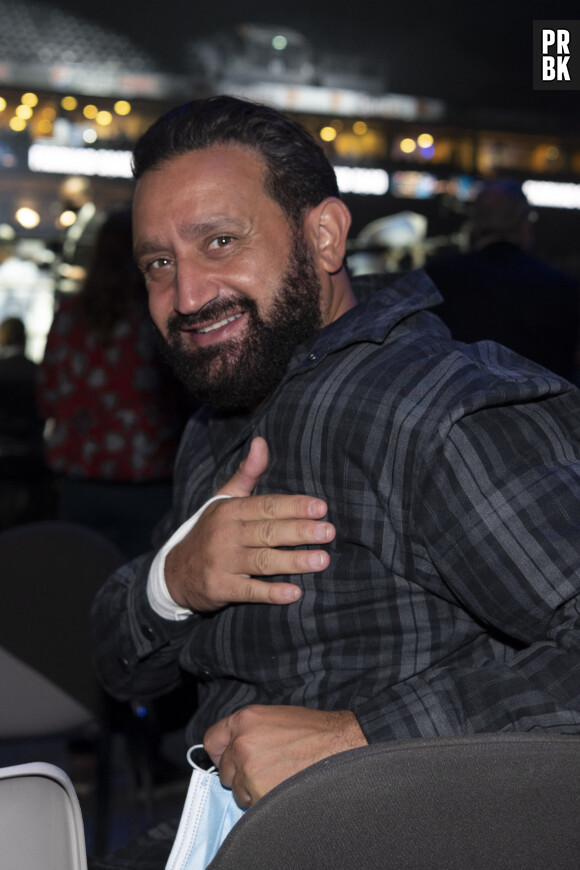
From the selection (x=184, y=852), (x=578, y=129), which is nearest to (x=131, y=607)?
(x=184, y=852)

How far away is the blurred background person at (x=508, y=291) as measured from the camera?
2590mm

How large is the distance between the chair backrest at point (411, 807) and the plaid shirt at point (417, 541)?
15 centimetres

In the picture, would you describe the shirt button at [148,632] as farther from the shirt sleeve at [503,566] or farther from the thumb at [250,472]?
the shirt sleeve at [503,566]

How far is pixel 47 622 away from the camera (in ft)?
6.28

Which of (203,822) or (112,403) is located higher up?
(112,403)

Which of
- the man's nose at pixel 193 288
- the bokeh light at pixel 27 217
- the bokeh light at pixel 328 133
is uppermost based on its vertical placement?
the bokeh light at pixel 328 133

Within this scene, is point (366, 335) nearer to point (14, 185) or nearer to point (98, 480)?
point (98, 480)

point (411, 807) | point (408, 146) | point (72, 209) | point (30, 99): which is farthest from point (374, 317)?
point (408, 146)

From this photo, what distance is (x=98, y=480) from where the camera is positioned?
270 centimetres

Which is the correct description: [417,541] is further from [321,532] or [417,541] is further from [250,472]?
[250,472]

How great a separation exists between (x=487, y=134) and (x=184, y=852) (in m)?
5.29

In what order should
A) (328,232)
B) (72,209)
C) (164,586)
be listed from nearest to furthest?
(164,586)
(328,232)
(72,209)

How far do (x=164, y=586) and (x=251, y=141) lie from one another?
609 millimetres

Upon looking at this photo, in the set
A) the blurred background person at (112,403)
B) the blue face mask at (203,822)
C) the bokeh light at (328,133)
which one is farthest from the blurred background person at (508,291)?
the bokeh light at (328,133)
